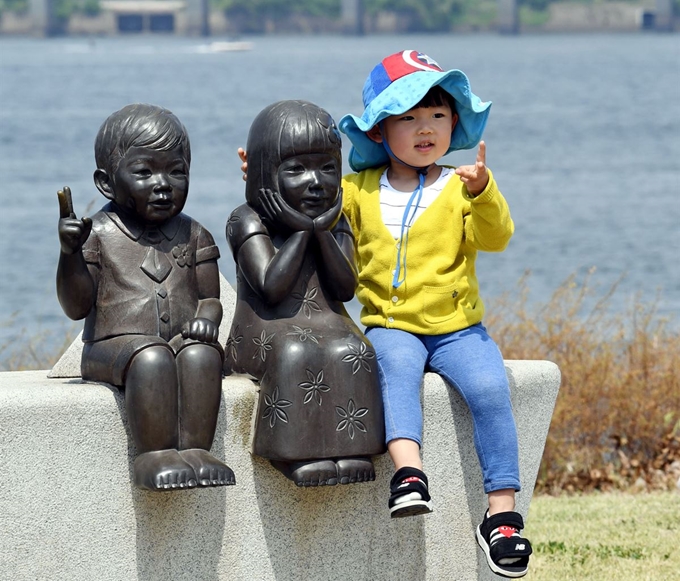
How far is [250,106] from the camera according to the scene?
104ft

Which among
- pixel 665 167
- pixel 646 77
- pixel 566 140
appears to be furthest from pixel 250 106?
pixel 646 77

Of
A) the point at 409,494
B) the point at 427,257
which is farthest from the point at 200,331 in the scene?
the point at 427,257

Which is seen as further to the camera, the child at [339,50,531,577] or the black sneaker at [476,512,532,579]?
the child at [339,50,531,577]

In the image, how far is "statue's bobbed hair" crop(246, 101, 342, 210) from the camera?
3.72 meters

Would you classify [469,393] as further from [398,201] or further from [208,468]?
[208,468]

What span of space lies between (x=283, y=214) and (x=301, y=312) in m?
0.30

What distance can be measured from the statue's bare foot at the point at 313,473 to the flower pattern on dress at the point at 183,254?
67 cm

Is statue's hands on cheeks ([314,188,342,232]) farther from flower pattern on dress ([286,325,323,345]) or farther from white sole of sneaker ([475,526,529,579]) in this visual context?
white sole of sneaker ([475,526,529,579])

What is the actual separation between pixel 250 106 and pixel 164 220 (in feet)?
92.7

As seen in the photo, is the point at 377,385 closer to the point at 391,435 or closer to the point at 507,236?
the point at 391,435

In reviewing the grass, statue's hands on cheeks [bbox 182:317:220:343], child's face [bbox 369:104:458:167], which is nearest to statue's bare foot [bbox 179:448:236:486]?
statue's hands on cheeks [bbox 182:317:220:343]

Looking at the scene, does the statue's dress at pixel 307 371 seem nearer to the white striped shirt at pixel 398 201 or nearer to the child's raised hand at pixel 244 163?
the child's raised hand at pixel 244 163

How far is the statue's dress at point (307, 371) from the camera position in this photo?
357cm

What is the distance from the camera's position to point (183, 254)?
3.73 m
